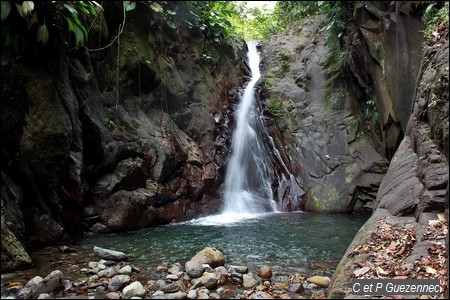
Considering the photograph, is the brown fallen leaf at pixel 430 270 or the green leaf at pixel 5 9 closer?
the brown fallen leaf at pixel 430 270

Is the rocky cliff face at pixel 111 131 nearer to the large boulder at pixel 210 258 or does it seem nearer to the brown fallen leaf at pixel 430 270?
the large boulder at pixel 210 258

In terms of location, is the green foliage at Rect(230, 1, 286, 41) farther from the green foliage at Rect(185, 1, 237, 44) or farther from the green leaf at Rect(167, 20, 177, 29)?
the green leaf at Rect(167, 20, 177, 29)

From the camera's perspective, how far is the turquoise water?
4816 millimetres

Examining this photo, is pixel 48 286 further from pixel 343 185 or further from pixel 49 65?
pixel 343 185

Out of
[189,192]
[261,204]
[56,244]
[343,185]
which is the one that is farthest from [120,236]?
[343,185]

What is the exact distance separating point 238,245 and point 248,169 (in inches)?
218

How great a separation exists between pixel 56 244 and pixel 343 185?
332 inches

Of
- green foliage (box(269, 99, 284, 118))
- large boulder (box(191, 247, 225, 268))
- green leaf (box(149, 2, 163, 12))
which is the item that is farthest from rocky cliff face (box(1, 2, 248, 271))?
large boulder (box(191, 247, 225, 268))

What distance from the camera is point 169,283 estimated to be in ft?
13.3

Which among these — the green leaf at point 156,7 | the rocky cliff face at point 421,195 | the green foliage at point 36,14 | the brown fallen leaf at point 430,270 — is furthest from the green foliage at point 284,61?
the brown fallen leaf at point 430,270

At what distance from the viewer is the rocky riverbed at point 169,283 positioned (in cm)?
363

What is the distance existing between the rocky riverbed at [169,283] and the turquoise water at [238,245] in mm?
181

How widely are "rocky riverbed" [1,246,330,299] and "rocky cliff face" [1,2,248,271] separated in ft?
2.71

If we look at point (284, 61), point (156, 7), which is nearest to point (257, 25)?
point (284, 61)
